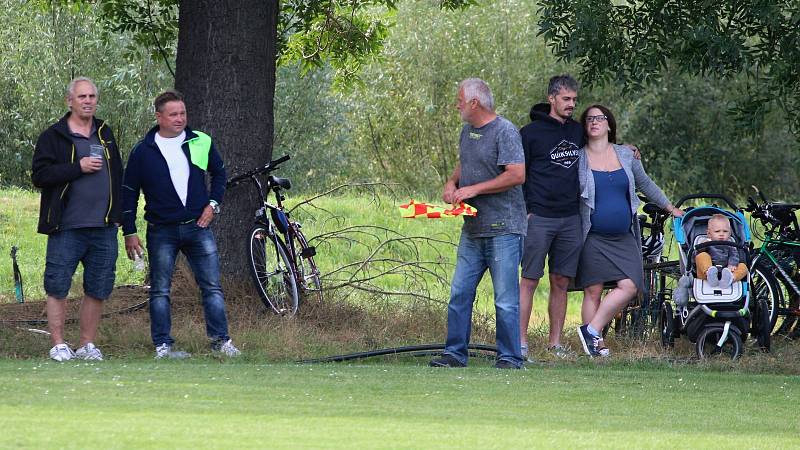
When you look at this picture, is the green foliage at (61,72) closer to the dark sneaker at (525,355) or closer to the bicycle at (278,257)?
the bicycle at (278,257)

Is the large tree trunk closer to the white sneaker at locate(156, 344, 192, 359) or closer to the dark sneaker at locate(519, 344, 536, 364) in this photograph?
the white sneaker at locate(156, 344, 192, 359)

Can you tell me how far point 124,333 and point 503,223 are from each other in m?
3.40

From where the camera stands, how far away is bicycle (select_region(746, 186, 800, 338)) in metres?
13.6

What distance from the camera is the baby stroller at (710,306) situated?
12195 millimetres

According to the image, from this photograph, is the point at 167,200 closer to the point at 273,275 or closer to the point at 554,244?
the point at 273,275

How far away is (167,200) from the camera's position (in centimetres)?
1141

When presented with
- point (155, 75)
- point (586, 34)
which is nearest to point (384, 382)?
point (586, 34)

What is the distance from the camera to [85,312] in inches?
450

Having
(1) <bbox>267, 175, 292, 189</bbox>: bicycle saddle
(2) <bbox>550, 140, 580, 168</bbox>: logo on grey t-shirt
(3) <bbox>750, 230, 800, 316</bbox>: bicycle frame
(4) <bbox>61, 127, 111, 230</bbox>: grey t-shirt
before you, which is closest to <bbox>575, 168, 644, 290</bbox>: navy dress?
(2) <bbox>550, 140, 580, 168</bbox>: logo on grey t-shirt

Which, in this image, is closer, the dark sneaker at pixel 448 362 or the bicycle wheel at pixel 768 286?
the dark sneaker at pixel 448 362

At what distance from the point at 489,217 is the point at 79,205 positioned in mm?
→ 3012

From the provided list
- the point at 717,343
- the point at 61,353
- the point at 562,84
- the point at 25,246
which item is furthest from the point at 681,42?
the point at 25,246

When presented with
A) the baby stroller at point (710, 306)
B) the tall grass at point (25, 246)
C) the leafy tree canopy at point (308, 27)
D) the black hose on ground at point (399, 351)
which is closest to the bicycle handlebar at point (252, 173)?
the black hose on ground at point (399, 351)

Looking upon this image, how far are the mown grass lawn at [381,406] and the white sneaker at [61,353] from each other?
14 centimetres
